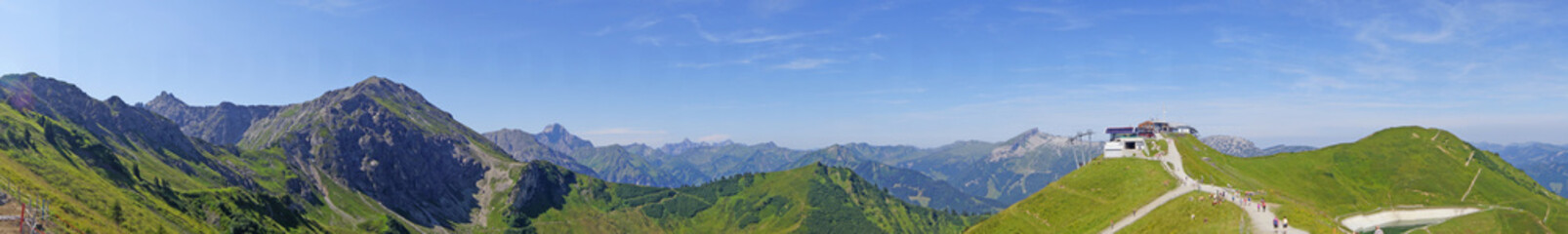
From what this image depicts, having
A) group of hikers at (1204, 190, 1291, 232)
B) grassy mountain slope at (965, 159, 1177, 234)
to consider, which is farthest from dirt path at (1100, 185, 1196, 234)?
group of hikers at (1204, 190, 1291, 232)

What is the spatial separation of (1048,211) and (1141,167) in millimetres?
32412

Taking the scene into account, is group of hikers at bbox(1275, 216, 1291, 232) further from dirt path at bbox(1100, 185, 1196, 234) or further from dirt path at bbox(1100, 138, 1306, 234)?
dirt path at bbox(1100, 185, 1196, 234)

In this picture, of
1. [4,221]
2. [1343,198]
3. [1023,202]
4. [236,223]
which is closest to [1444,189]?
[1343,198]

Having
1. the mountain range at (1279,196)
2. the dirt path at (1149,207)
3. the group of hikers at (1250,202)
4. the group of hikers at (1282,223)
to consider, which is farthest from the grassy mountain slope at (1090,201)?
the group of hikers at (1282,223)

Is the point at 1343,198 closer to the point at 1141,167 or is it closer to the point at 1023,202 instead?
the point at 1141,167

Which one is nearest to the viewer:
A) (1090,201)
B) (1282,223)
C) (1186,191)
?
(1282,223)

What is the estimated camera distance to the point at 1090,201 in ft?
528

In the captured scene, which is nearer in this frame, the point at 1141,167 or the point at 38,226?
the point at 38,226

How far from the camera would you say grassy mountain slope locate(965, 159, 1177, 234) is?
15000 cm

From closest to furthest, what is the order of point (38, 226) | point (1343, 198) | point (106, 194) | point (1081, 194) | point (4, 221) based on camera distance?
point (4, 221) < point (38, 226) < point (106, 194) < point (1081, 194) < point (1343, 198)

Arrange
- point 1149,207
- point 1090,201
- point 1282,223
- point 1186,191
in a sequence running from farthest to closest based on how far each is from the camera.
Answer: point 1090,201 → point 1186,191 → point 1149,207 → point 1282,223

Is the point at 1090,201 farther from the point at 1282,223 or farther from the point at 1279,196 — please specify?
the point at 1282,223

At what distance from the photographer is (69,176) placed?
169125mm

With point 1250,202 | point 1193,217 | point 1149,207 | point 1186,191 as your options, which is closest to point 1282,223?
point 1193,217
